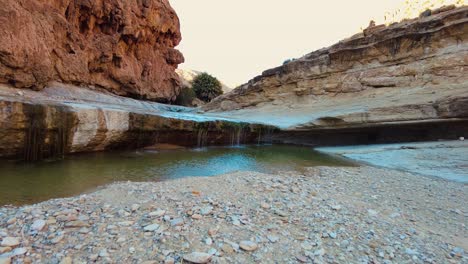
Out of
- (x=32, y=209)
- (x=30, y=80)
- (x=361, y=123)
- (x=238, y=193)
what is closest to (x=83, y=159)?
(x=32, y=209)

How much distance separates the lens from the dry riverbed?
248cm

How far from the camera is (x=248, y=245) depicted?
270 centimetres

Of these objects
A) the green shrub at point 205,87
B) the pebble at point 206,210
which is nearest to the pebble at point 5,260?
the pebble at point 206,210

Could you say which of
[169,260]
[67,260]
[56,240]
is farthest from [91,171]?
[169,260]

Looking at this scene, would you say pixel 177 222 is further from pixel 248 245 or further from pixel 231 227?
pixel 248 245

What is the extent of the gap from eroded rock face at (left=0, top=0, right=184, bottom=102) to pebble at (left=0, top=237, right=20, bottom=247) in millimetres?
12743

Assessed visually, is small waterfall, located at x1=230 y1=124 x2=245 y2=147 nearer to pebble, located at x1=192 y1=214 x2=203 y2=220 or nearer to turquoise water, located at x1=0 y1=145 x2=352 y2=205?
turquoise water, located at x1=0 y1=145 x2=352 y2=205

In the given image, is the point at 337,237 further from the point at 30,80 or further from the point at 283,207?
the point at 30,80

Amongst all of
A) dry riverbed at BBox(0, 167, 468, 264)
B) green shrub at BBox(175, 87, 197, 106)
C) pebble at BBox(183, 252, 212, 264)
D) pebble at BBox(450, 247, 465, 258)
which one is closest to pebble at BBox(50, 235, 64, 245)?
dry riverbed at BBox(0, 167, 468, 264)

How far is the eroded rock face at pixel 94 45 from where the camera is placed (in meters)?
11.9

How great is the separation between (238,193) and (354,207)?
82.3 inches

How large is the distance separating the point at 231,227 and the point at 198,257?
31.5 inches

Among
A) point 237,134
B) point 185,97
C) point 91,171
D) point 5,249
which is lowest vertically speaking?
point 91,171

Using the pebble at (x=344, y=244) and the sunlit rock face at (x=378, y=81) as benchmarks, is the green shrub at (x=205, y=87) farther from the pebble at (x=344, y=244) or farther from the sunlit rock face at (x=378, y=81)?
the pebble at (x=344, y=244)
